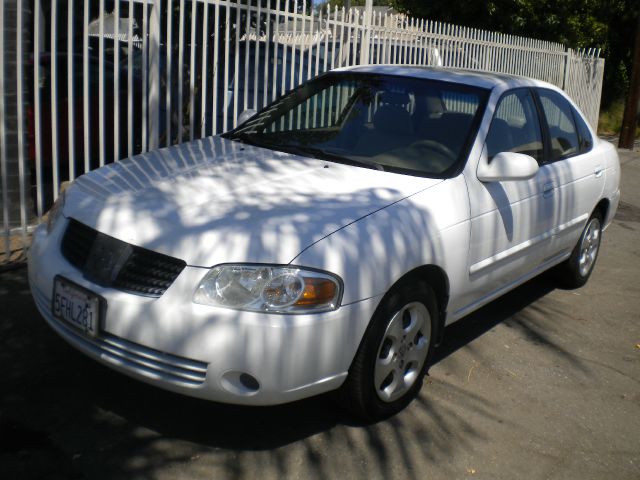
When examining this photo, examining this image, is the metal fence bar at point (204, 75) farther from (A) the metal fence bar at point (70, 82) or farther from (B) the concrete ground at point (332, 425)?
(B) the concrete ground at point (332, 425)

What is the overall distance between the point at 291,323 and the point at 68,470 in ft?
3.74

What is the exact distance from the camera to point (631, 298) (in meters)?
6.38

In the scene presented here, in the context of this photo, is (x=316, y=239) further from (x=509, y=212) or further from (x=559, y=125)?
(x=559, y=125)

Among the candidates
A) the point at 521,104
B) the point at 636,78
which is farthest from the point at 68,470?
the point at 636,78

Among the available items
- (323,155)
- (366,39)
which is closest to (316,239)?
(323,155)

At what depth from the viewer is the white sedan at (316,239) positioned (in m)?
3.22

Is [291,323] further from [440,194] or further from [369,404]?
[440,194]

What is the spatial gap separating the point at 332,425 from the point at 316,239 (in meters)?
1.03

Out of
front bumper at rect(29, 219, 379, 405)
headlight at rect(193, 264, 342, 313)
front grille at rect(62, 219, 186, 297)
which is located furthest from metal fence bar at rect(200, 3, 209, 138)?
headlight at rect(193, 264, 342, 313)

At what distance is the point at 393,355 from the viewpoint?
3742 mm

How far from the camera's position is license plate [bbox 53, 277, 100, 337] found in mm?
3369

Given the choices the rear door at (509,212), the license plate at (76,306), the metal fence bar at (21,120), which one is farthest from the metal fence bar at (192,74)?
the license plate at (76,306)

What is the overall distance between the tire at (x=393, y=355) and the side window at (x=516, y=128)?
1209 mm

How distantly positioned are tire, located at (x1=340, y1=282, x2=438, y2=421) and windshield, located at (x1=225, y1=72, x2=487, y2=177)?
2.68 feet
